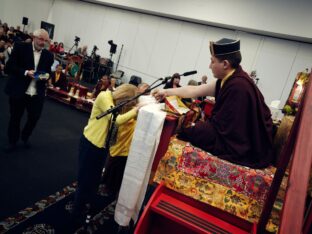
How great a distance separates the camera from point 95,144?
7.10 feet

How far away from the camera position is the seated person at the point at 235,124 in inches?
70.1

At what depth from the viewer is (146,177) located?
73.9 inches

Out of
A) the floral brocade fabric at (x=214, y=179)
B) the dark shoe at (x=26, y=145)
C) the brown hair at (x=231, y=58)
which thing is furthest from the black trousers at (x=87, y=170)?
the dark shoe at (x=26, y=145)

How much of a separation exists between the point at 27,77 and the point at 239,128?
2695 millimetres

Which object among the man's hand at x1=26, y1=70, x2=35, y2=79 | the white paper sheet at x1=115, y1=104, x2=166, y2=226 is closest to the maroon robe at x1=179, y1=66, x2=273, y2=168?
the white paper sheet at x1=115, y1=104, x2=166, y2=226

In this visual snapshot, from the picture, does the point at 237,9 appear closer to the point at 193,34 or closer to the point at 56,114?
the point at 193,34

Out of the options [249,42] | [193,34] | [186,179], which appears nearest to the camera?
[186,179]

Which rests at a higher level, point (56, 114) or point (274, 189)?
point (274, 189)

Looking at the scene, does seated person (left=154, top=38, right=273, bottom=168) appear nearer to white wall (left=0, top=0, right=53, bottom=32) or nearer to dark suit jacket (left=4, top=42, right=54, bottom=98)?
dark suit jacket (left=4, top=42, right=54, bottom=98)

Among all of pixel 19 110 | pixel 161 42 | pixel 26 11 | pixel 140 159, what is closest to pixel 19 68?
pixel 19 110

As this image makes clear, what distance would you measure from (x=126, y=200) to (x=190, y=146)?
0.65 m

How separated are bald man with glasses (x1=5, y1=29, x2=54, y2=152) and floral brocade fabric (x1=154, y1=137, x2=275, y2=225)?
7.10 ft

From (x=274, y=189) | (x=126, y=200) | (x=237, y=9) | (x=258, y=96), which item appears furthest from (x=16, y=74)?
(x=237, y=9)

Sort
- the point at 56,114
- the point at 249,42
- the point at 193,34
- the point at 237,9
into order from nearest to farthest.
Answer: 1. the point at 56,114
2. the point at 237,9
3. the point at 249,42
4. the point at 193,34
